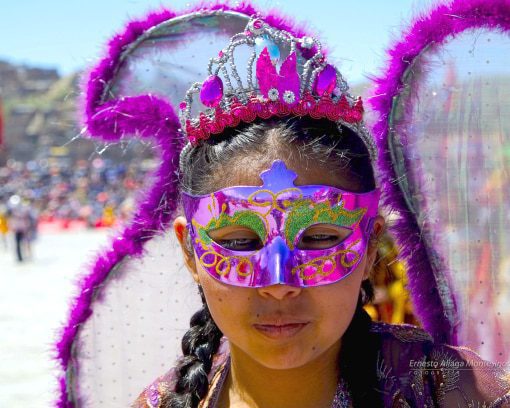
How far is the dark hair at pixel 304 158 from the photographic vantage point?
4.83ft

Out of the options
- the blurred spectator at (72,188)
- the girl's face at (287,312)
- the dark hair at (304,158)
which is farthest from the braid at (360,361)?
the blurred spectator at (72,188)

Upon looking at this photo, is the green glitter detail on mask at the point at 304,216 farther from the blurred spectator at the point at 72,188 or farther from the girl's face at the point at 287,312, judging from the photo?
the blurred spectator at the point at 72,188

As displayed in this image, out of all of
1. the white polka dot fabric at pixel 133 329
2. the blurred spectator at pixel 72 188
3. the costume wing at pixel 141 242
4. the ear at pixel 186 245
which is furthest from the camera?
the blurred spectator at pixel 72 188

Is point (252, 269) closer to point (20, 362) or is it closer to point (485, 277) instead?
point (485, 277)

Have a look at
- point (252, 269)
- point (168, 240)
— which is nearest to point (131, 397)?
point (168, 240)

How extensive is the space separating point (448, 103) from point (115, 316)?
1.11m

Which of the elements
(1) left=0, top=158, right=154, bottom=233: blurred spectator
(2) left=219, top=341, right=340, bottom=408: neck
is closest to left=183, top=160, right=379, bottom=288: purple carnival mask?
(2) left=219, top=341, right=340, bottom=408: neck

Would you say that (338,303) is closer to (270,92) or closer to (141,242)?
(270,92)

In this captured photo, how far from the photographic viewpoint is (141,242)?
2.05 m

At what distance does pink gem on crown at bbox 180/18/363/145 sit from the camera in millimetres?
1488

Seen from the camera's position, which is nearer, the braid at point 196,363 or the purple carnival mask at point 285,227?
the purple carnival mask at point 285,227

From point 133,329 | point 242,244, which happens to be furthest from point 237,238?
point 133,329

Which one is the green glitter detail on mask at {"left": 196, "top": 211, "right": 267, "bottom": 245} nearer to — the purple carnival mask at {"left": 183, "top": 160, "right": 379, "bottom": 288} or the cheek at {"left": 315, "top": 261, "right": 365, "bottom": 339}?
the purple carnival mask at {"left": 183, "top": 160, "right": 379, "bottom": 288}

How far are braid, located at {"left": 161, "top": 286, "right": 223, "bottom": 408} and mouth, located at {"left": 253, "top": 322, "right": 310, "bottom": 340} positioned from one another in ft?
1.20
